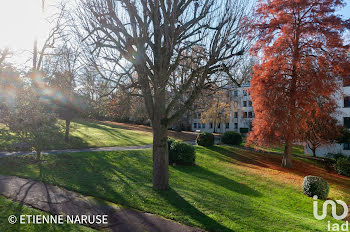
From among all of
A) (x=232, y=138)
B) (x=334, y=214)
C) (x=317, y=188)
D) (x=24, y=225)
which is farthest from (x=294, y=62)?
(x=24, y=225)

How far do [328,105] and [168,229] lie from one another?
15.2 meters

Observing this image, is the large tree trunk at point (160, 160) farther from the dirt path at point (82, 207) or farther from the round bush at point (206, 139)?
the round bush at point (206, 139)

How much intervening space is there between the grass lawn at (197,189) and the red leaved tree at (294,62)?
3644 mm

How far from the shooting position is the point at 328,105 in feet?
52.0

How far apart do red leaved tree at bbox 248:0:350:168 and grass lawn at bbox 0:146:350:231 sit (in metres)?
3.64

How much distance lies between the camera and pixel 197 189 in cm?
810

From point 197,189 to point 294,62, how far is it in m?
10.3

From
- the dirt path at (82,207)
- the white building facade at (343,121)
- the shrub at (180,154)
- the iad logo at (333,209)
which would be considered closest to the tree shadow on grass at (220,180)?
the shrub at (180,154)

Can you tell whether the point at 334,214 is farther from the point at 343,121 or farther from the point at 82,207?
the point at 343,121

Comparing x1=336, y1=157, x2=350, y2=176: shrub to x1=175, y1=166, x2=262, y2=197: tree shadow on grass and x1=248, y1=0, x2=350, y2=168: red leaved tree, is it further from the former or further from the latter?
x1=175, y1=166, x2=262, y2=197: tree shadow on grass

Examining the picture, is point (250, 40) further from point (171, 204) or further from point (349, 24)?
point (349, 24)

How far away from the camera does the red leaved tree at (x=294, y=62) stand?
46.1 feet

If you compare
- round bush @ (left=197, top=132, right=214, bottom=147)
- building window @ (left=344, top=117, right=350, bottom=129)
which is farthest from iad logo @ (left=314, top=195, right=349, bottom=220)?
building window @ (left=344, top=117, right=350, bottom=129)

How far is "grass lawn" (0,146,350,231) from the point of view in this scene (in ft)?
18.5
